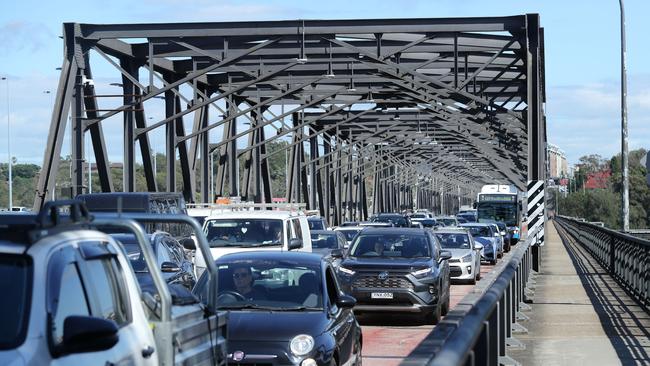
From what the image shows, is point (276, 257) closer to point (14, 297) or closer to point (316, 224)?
point (14, 297)

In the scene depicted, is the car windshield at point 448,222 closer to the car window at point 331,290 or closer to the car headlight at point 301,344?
the car window at point 331,290

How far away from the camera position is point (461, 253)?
36.4m

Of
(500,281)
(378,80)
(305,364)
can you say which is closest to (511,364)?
(500,281)

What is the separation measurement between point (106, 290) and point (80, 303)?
0.47 meters

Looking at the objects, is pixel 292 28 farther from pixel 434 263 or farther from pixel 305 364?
pixel 305 364

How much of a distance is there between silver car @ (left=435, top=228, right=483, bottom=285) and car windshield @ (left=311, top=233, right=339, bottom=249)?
115 inches

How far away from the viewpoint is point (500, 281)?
1399 cm

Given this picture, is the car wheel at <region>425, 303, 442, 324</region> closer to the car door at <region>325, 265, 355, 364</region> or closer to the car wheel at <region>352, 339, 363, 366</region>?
the car wheel at <region>352, 339, 363, 366</region>

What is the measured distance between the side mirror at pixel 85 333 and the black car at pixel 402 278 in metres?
17.0

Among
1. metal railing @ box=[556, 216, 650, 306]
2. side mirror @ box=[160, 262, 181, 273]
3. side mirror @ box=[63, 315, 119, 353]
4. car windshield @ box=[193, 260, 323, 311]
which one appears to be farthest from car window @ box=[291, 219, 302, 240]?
side mirror @ box=[63, 315, 119, 353]

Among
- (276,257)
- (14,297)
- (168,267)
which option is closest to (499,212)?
(168,267)

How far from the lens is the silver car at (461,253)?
35.8 metres

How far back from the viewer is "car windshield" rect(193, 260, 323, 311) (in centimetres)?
1366

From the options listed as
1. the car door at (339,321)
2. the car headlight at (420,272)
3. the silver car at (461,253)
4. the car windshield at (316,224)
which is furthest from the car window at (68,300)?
the car windshield at (316,224)
